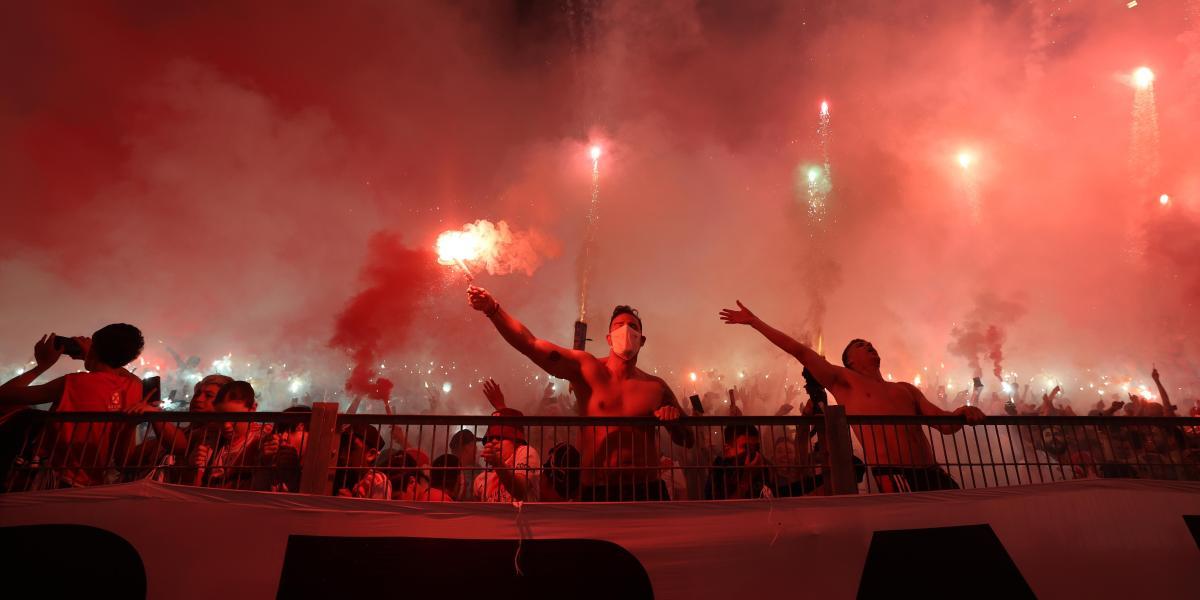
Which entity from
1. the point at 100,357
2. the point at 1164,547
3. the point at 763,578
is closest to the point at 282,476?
the point at 100,357

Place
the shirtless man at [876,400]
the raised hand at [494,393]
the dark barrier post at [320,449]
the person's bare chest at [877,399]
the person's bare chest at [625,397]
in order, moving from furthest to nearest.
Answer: the raised hand at [494,393]
the person's bare chest at [877,399]
the person's bare chest at [625,397]
the shirtless man at [876,400]
the dark barrier post at [320,449]

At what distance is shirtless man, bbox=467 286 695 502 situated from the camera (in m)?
4.12

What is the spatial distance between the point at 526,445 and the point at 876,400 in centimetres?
307

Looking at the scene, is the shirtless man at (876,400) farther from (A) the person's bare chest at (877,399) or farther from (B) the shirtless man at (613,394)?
(B) the shirtless man at (613,394)

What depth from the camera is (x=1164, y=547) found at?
384 centimetres

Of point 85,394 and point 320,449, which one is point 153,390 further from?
point 320,449

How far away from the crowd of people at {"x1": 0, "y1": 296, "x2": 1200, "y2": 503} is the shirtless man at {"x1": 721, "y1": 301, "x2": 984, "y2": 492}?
14mm

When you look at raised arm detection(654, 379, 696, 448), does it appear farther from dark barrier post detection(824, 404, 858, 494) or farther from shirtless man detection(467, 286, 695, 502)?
dark barrier post detection(824, 404, 858, 494)

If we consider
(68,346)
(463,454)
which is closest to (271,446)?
(463,454)

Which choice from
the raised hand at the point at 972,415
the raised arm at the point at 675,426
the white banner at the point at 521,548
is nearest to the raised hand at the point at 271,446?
the white banner at the point at 521,548

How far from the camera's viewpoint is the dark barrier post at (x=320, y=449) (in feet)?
11.6

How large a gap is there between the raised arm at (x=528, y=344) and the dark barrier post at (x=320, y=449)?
1201mm

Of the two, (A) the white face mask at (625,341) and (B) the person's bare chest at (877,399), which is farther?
(B) the person's bare chest at (877,399)

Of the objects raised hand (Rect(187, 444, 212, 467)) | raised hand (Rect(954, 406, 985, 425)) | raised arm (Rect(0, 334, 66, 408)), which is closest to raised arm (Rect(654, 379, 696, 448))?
raised hand (Rect(954, 406, 985, 425))
